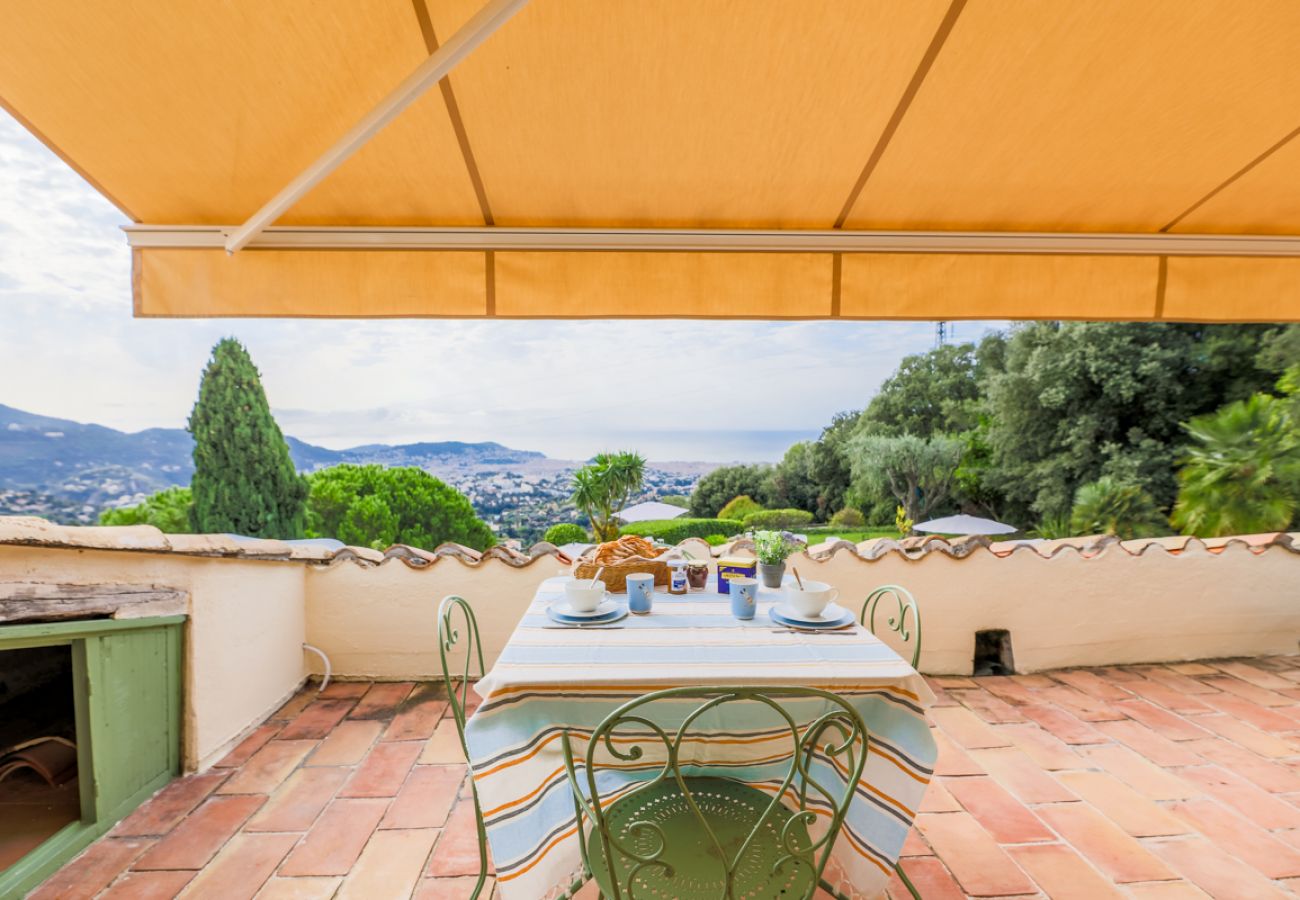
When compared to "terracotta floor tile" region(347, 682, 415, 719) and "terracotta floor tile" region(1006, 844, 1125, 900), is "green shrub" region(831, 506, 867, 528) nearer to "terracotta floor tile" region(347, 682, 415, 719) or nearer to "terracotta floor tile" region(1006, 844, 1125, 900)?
"terracotta floor tile" region(347, 682, 415, 719)

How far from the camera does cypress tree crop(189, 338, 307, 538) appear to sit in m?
10.9

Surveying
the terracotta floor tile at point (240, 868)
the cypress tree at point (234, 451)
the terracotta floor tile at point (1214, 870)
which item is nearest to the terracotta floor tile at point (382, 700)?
the terracotta floor tile at point (240, 868)

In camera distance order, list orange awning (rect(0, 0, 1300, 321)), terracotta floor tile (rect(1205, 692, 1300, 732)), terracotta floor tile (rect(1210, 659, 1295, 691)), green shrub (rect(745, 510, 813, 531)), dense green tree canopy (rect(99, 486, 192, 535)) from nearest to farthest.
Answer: orange awning (rect(0, 0, 1300, 321))
terracotta floor tile (rect(1205, 692, 1300, 732))
terracotta floor tile (rect(1210, 659, 1295, 691))
dense green tree canopy (rect(99, 486, 192, 535))
green shrub (rect(745, 510, 813, 531))

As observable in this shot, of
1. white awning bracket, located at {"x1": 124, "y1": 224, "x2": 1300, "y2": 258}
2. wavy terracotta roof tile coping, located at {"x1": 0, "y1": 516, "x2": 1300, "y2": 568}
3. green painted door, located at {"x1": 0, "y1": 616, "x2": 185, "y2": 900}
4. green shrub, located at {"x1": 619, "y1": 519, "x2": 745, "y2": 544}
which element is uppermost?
white awning bracket, located at {"x1": 124, "y1": 224, "x2": 1300, "y2": 258}

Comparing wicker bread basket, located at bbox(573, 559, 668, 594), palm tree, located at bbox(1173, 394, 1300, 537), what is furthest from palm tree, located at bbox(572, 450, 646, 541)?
wicker bread basket, located at bbox(573, 559, 668, 594)

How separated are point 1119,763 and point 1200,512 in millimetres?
7042

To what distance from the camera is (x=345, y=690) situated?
3.28 m

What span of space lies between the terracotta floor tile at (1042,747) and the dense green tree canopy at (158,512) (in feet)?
47.1

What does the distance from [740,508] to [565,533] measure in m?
8.35

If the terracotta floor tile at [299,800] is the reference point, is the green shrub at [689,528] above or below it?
below

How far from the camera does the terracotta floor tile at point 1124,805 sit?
2.16 meters

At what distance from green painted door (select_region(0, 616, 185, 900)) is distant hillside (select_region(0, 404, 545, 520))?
10.6 m

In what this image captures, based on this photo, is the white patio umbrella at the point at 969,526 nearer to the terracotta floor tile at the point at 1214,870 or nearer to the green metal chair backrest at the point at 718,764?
the terracotta floor tile at the point at 1214,870

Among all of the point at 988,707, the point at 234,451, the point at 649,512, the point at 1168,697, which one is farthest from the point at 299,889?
the point at 649,512
